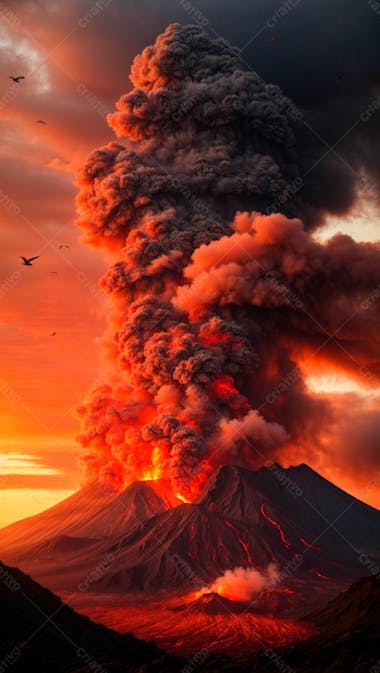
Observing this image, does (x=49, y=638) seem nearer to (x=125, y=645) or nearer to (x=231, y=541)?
(x=125, y=645)

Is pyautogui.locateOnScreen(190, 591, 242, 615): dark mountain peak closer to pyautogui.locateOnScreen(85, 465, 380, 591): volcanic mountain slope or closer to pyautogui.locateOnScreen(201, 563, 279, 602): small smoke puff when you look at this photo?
pyautogui.locateOnScreen(201, 563, 279, 602): small smoke puff

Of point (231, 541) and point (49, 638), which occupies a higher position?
point (231, 541)

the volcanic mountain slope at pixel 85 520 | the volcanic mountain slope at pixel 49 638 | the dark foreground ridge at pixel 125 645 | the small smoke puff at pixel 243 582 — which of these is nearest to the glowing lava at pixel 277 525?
the small smoke puff at pixel 243 582

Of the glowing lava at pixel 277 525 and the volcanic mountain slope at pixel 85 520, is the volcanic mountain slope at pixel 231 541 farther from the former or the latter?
the volcanic mountain slope at pixel 85 520

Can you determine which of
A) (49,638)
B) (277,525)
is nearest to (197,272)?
(277,525)

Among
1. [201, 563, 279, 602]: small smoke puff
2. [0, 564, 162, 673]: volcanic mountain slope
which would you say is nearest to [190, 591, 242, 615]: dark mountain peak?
[201, 563, 279, 602]: small smoke puff

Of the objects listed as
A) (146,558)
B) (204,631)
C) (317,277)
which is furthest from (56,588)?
(317,277)

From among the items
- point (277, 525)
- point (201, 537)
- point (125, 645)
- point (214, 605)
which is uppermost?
point (277, 525)
